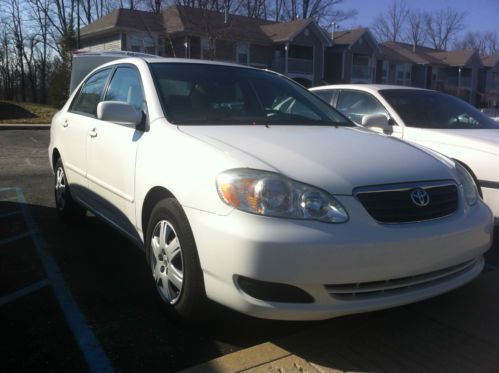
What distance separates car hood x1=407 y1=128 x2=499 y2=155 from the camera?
489 cm

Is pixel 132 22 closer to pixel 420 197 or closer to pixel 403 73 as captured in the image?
pixel 403 73

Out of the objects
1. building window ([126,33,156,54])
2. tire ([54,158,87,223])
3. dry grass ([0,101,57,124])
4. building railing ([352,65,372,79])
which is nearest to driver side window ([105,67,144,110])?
tire ([54,158,87,223])

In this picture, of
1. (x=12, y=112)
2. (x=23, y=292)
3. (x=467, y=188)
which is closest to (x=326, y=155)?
(x=467, y=188)

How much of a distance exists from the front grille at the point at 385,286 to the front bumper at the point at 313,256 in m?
0.02

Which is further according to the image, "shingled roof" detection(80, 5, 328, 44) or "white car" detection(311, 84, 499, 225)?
"shingled roof" detection(80, 5, 328, 44)

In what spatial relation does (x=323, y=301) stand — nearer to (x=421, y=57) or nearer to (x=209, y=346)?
(x=209, y=346)

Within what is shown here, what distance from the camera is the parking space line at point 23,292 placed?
3.44m

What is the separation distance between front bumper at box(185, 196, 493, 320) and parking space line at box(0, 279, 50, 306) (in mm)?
1492

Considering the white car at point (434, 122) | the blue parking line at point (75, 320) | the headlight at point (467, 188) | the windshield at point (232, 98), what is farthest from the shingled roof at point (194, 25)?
the headlight at point (467, 188)

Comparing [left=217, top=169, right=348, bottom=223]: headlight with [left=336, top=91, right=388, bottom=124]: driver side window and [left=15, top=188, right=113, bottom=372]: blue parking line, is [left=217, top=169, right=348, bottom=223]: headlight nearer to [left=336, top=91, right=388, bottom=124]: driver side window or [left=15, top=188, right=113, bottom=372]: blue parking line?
[left=15, top=188, right=113, bottom=372]: blue parking line

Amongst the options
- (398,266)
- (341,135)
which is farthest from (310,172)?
(341,135)

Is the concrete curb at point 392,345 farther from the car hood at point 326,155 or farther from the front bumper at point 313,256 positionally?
the car hood at point 326,155

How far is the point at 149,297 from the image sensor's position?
3555 millimetres

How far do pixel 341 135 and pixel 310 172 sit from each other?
90 cm
